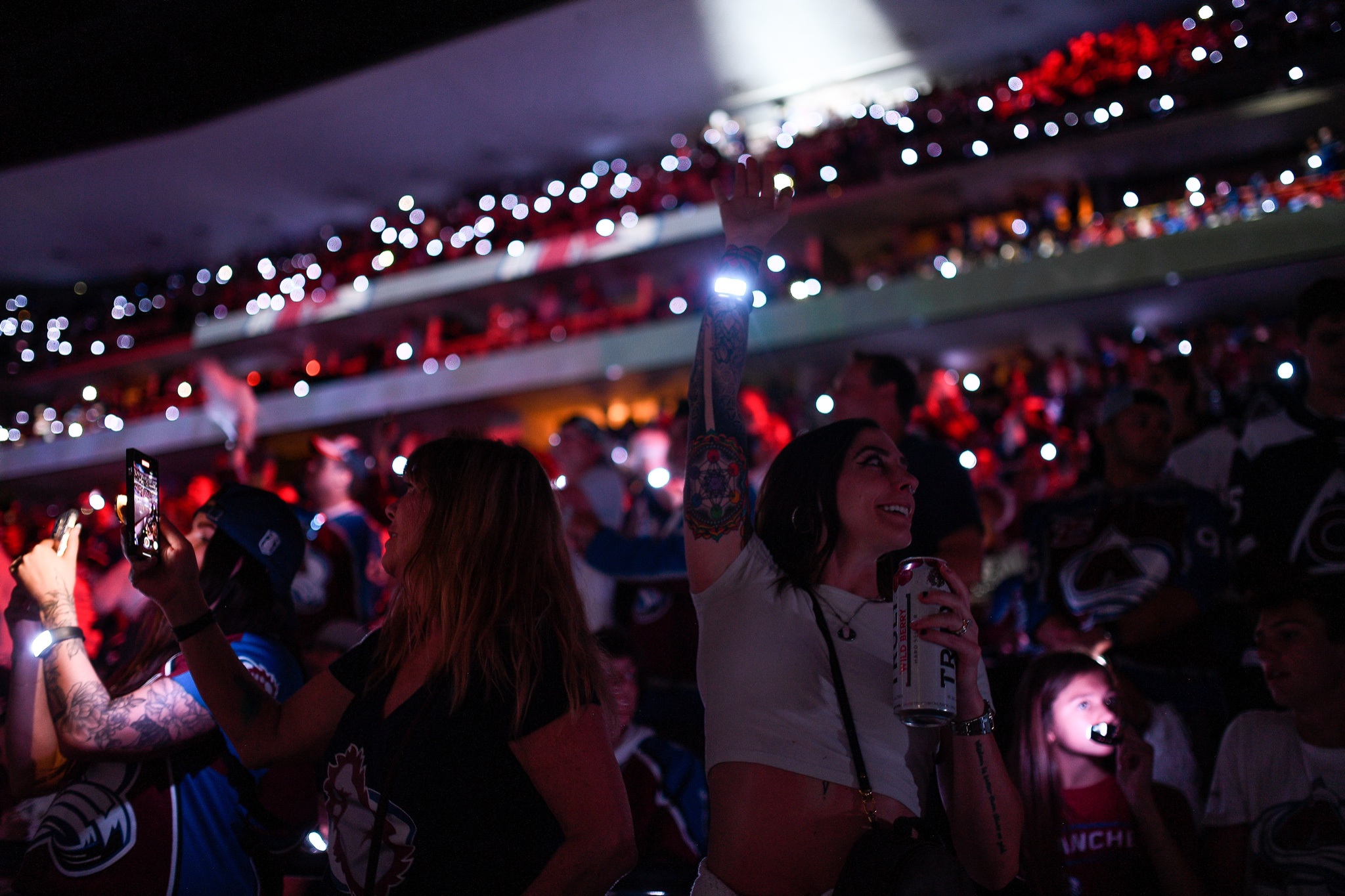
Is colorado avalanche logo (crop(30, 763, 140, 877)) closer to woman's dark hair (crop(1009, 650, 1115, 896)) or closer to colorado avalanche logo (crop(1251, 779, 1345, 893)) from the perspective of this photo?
woman's dark hair (crop(1009, 650, 1115, 896))

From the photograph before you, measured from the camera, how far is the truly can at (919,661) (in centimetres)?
162

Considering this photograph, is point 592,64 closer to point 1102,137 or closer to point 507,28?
point 507,28

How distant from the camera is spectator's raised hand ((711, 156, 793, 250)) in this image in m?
2.11

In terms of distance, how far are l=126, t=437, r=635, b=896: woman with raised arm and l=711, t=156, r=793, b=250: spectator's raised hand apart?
0.61m

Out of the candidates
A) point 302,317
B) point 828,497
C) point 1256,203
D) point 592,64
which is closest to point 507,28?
point 592,64

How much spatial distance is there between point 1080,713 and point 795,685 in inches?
50.0

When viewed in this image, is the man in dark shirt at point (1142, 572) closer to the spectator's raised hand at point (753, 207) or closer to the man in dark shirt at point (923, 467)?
the man in dark shirt at point (923, 467)

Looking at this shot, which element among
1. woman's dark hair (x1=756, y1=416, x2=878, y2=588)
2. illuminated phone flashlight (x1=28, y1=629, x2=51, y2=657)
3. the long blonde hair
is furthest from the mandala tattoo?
illuminated phone flashlight (x1=28, y1=629, x2=51, y2=657)

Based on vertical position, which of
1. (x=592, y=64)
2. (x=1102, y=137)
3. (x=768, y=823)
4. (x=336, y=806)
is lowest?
(x=768, y=823)

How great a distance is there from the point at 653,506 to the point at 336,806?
276 centimetres

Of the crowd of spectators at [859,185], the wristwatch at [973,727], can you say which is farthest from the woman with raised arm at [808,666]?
the crowd of spectators at [859,185]

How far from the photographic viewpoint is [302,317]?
13.9 m

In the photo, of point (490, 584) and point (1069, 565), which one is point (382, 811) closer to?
point (490, 584)

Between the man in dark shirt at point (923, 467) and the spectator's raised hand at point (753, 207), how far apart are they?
2.46 feet
